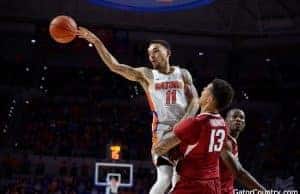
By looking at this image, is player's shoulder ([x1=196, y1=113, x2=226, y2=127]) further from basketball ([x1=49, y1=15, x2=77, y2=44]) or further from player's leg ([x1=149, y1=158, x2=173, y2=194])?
basketball ([x1=49, y1=15, x2=77, y2=44])

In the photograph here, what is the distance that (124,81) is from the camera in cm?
2355

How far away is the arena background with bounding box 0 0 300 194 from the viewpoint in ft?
67.6

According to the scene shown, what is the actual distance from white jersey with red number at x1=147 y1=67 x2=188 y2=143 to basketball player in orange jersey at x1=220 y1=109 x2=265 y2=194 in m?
0.53

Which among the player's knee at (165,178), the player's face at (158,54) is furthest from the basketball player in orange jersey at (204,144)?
the player's face at (158,54)

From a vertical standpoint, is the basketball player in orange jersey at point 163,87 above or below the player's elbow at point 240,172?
above

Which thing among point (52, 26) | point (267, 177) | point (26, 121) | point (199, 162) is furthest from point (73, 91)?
point (199, 162)

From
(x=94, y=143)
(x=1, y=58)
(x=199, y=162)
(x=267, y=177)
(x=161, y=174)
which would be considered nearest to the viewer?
(x=199, y=162)

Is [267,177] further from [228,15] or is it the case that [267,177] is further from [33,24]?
[33,24]

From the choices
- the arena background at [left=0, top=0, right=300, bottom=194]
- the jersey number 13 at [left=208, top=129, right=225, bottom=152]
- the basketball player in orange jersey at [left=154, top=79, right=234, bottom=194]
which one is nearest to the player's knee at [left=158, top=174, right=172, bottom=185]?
the basketball player in orange jersey at [left=154, top=79, right=234, bottom=194]

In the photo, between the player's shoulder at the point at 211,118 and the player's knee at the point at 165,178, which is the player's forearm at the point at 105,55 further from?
the player's shoulder at the point at 211,118

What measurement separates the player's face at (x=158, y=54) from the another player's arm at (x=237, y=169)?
1017 millimetres

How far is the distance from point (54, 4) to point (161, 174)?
16914 millimetres

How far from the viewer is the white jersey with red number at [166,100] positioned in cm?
563

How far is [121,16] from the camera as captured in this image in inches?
877
